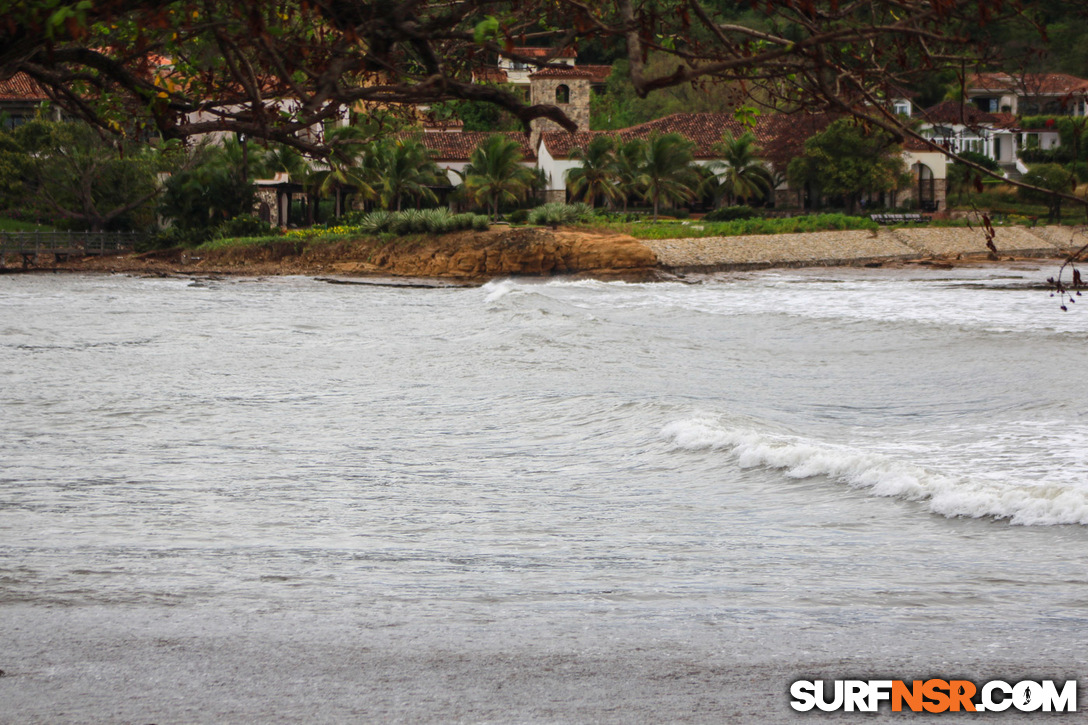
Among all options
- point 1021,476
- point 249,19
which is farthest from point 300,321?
point 249,19

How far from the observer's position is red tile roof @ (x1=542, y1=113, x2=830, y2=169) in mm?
59469

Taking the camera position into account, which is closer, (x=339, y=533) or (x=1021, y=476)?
(x=339, y=533)

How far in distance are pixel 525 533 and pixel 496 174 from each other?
4988 centimetres

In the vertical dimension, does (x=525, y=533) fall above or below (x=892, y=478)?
below

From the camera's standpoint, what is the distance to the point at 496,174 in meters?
56.0

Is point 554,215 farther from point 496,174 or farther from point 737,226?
point 496,174

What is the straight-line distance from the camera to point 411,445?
10.7 meters

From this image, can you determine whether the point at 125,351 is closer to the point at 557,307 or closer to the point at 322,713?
the point at 557,307

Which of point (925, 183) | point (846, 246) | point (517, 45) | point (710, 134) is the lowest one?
point (846, 246)

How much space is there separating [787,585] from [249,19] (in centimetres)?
399

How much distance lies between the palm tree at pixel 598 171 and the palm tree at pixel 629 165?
0.76 ft

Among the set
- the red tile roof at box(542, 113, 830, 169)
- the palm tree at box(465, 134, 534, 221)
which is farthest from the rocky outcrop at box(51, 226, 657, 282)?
the red tile roof at box(542, 113, 830, 169)

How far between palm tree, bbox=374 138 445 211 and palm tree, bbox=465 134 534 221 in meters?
2.32

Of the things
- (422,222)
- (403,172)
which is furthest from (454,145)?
(422,222)
